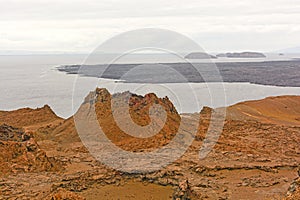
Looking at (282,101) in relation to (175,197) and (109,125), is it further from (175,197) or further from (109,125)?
(175,197)

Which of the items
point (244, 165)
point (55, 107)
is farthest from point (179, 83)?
point (244, 165)

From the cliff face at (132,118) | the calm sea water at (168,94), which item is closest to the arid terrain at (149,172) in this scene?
the cliff face at (132,118)

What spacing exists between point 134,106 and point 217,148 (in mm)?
6488

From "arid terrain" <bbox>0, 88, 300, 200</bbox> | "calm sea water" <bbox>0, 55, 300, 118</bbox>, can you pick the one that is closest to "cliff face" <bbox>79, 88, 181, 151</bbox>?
"arid terrain" <bbox>0, 88, 300, 200</bbox>

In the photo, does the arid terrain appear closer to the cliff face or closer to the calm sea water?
the cliff face

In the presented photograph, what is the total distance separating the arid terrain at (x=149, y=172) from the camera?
17.7 metres

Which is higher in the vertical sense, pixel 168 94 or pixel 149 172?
pixel 168 94

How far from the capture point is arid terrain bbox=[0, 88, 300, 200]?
1766cm

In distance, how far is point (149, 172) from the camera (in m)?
19.9

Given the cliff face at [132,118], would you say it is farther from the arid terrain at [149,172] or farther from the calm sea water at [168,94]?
the calm sea water at [168,94]

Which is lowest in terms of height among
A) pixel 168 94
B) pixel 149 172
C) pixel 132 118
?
pixel 149 172

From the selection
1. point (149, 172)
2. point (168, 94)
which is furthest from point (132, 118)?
point (168, 94)

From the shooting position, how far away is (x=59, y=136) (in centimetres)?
2727

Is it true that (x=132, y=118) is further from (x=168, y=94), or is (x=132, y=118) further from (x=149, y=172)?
(x=168, y=94)
